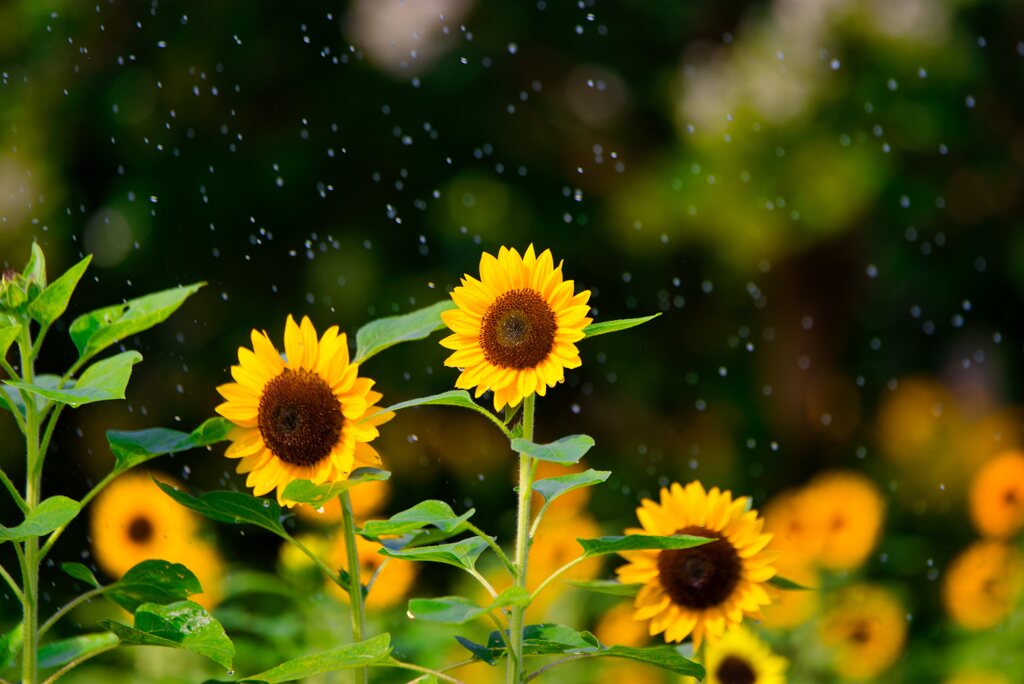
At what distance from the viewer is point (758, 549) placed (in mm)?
1009

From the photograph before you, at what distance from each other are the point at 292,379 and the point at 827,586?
1.34 meters

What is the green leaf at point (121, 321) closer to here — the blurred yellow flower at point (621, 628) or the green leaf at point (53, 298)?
the green leaf at point (53, 298)

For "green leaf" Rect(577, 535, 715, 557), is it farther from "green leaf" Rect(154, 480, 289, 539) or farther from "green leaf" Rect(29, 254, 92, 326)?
"green leaf" Rect(29, 254, 92, 326)

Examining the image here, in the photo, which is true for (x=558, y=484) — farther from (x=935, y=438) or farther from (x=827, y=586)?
(x=935, y=438)

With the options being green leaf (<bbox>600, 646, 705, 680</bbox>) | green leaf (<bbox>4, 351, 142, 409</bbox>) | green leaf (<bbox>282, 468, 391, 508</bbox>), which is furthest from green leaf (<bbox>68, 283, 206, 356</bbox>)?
green leaf (<bbox>600, 646, 705, 680</bbox>)

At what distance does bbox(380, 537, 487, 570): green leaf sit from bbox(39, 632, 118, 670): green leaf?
30cm

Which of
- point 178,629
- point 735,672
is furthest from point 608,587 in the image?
point 735,672

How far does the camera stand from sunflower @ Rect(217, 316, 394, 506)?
881 millimetres

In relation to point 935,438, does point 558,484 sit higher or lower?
lower

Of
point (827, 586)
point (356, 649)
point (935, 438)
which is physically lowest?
point (356, 649)

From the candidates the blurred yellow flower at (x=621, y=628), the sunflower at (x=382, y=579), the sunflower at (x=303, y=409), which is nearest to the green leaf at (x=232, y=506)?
the sunflower at (x=303, y=409)

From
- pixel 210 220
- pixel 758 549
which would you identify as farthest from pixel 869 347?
pixel 758 549

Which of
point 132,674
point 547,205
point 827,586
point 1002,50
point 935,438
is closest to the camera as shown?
point 827,586

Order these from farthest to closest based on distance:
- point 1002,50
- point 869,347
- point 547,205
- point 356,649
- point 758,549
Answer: point 869,347 → point 1002,50 → point 547,205 → point 758,549 → point 356,649
